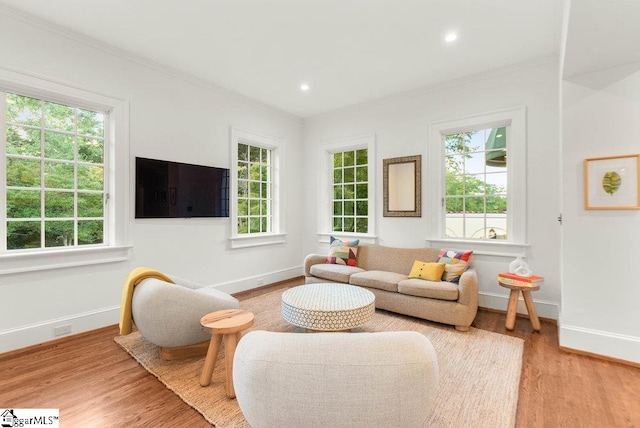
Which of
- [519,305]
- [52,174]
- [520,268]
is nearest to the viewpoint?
[52,174]

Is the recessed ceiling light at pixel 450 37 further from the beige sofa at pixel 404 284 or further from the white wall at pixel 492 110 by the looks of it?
the beige sofa at pixel 404 284

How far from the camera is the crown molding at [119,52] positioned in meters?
2.54

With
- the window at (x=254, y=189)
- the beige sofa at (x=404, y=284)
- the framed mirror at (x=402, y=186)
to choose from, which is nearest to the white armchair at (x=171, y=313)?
the beige sofa at (x=404, y=284)

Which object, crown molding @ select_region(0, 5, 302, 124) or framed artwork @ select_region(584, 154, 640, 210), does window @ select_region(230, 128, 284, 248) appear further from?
framed artwork @ select_region(584, 154, 640, 210)

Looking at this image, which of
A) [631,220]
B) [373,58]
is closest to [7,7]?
[373,58]

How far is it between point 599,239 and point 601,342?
0.85m

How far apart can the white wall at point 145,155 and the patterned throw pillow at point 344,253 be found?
1.15 metres

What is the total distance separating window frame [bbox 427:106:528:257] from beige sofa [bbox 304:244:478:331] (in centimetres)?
40

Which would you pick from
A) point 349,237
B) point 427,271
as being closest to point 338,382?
point 427,271

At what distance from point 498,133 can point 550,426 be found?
10.3 feet

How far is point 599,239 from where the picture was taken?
2463mm

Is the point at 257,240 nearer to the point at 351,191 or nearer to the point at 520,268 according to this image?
the point at 351,191

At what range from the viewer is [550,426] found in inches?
64.9

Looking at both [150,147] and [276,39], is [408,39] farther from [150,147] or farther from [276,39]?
[150,147]
